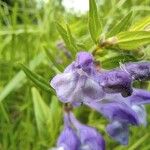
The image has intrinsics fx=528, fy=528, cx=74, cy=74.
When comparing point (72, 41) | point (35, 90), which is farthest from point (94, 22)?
point (35, 90)

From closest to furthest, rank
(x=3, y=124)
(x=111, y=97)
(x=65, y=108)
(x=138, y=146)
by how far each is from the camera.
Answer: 1. (x=111, y=97)
2. (x=65, y=108)
3. (x=3, y=124)
4. (x=138, y=146)

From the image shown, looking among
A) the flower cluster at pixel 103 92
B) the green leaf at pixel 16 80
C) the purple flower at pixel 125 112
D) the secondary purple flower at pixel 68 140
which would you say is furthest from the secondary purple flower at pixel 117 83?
the green leaf at pixel 16 80

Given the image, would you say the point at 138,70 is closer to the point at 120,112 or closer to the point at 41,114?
the point at 120,112

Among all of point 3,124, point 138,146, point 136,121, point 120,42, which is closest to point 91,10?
point 120,42

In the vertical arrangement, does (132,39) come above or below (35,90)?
above

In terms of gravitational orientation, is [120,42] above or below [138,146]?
above

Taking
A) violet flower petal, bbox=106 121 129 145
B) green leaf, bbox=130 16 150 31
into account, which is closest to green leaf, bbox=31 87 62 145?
violet flower petal, bbox=106 121 129 145

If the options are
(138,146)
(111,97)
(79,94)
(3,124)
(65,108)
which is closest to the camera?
(79,94)

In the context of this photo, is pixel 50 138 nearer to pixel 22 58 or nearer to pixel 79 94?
pixel 22 58
